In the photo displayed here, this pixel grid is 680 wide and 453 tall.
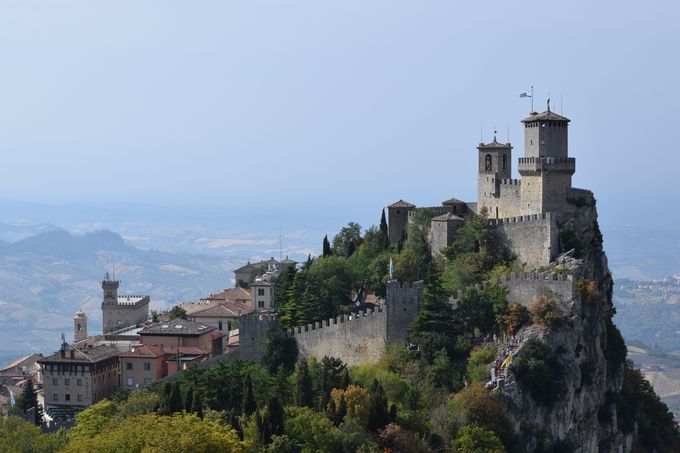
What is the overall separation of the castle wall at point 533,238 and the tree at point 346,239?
15.3m

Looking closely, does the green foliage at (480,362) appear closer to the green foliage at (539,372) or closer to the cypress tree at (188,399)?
the green foliage at (539,372)

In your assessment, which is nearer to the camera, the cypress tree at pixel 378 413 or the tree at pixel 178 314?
the cypress tree at pixel 378 413

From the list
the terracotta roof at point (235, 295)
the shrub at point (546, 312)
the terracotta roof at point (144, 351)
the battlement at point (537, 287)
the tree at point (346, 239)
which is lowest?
the terracotta roof at point (144, 351)

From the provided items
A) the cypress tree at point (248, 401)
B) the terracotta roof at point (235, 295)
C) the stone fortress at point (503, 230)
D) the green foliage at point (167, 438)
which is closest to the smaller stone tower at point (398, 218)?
the stone fortress at point (503, 230)

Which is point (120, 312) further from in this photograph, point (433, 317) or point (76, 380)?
point (433, 317)

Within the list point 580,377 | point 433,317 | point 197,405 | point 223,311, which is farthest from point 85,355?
point 580,377

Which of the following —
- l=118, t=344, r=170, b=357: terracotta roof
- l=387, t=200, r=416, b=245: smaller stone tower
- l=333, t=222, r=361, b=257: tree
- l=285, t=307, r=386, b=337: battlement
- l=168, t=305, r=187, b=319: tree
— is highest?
l=387, t=200, r=416, b=245: smaller stone tower

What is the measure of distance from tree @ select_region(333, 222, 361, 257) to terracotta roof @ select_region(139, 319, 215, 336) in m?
11.1

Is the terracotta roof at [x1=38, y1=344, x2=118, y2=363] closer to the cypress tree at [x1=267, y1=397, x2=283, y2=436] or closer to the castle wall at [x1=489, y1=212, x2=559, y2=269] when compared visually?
the cypress tree at [x1=267, y1=397, x2=283, y2=436]

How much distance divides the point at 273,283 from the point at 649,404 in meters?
26.2

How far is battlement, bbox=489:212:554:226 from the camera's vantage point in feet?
229

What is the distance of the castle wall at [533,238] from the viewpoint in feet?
228

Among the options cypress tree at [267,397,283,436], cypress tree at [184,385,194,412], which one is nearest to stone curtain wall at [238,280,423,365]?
cypress tree at [184,385,194,412]

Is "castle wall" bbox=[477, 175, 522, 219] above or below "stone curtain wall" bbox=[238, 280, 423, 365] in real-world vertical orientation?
above
